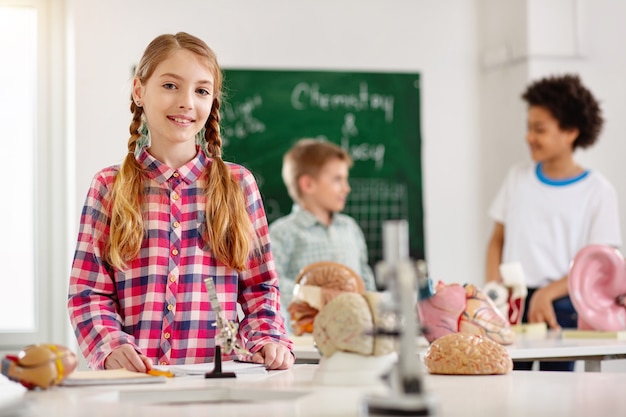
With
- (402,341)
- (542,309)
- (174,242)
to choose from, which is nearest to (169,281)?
(174,242)

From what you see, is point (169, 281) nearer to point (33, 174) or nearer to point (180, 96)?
point (180, 96)

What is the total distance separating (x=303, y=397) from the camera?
5.08ft

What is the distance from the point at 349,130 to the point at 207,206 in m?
3.84

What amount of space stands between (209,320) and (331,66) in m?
3.89

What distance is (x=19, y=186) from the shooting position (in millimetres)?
5641

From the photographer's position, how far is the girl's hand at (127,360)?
192cm

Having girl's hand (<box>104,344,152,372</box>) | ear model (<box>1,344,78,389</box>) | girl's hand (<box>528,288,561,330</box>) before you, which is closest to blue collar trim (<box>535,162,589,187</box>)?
girl's hand (<box>528,288,561,330</box>)

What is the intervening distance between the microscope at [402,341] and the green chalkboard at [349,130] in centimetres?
459

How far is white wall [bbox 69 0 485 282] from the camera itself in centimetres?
551

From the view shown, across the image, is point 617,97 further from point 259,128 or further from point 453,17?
point 259,128

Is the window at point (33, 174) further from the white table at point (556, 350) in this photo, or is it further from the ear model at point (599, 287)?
the ear model at point (599, 287)

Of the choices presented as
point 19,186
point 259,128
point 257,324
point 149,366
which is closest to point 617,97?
point 259,128

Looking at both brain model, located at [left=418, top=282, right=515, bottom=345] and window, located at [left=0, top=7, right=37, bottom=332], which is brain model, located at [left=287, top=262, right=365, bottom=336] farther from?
window, located at [left=0, top=7, right=37, bottom=332]

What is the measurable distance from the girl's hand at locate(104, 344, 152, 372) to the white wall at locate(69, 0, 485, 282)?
11.7ft
